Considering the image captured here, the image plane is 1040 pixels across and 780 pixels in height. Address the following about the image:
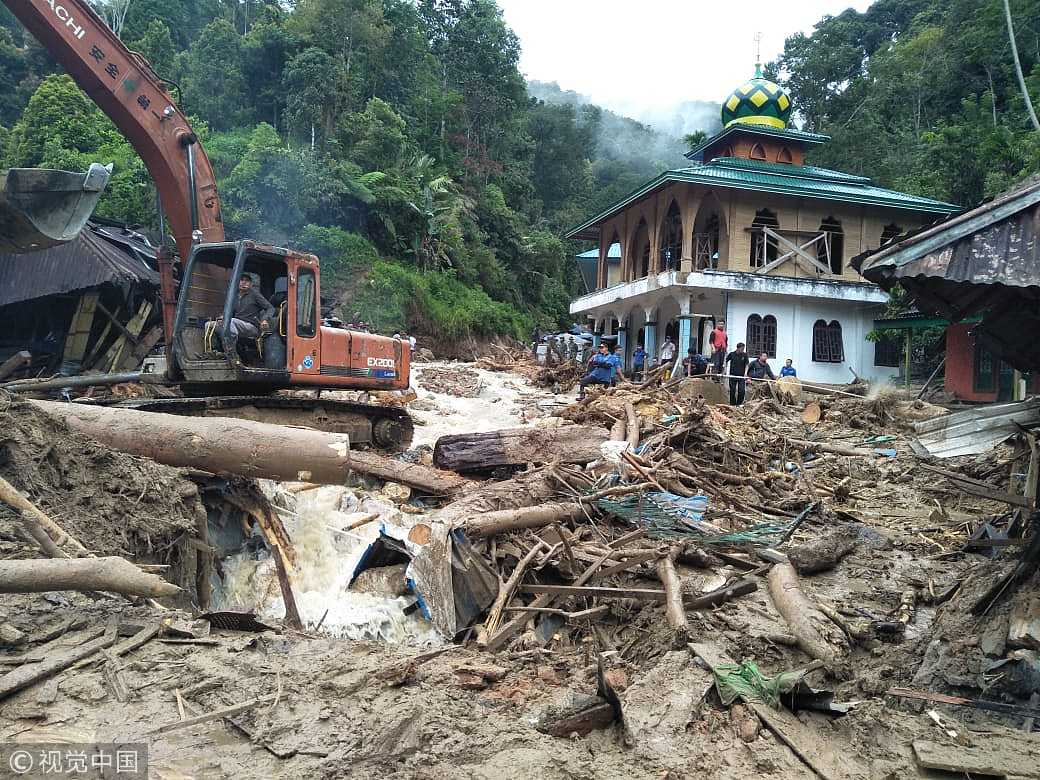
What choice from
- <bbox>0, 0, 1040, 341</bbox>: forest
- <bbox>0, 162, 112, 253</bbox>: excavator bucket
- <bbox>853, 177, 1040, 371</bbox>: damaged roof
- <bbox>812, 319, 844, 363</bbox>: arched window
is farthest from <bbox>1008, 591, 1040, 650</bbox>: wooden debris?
<bbox>812, 319, 844, 363</bbox>: arched window

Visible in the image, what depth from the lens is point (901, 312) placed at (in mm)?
24531

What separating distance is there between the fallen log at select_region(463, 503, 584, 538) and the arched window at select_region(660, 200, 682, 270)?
20.7m

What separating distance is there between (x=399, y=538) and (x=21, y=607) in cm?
354

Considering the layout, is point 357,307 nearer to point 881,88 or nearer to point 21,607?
point 21,607

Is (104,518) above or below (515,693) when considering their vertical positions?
above

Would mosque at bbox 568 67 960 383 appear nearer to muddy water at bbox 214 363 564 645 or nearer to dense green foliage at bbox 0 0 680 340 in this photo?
dense green foliage at bbox 0 0 680 340

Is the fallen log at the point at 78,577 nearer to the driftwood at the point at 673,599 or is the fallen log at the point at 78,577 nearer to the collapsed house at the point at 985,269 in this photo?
the driftwood at the point at 673,599

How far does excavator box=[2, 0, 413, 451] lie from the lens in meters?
Result: 9.25

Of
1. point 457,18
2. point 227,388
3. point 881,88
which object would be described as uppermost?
point 457,18

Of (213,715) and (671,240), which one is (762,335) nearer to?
(671,240)

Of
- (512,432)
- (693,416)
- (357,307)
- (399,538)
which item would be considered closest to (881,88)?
(357,307)

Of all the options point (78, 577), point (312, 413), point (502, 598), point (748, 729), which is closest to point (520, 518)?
point (502, 598)

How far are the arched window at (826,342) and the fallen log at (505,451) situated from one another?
1812cm

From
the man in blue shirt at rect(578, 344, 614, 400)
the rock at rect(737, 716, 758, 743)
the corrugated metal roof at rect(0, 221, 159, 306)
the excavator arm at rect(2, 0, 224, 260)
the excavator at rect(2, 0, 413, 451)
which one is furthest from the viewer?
the man in blue shirt at rect(578, 344, 614, 400)
